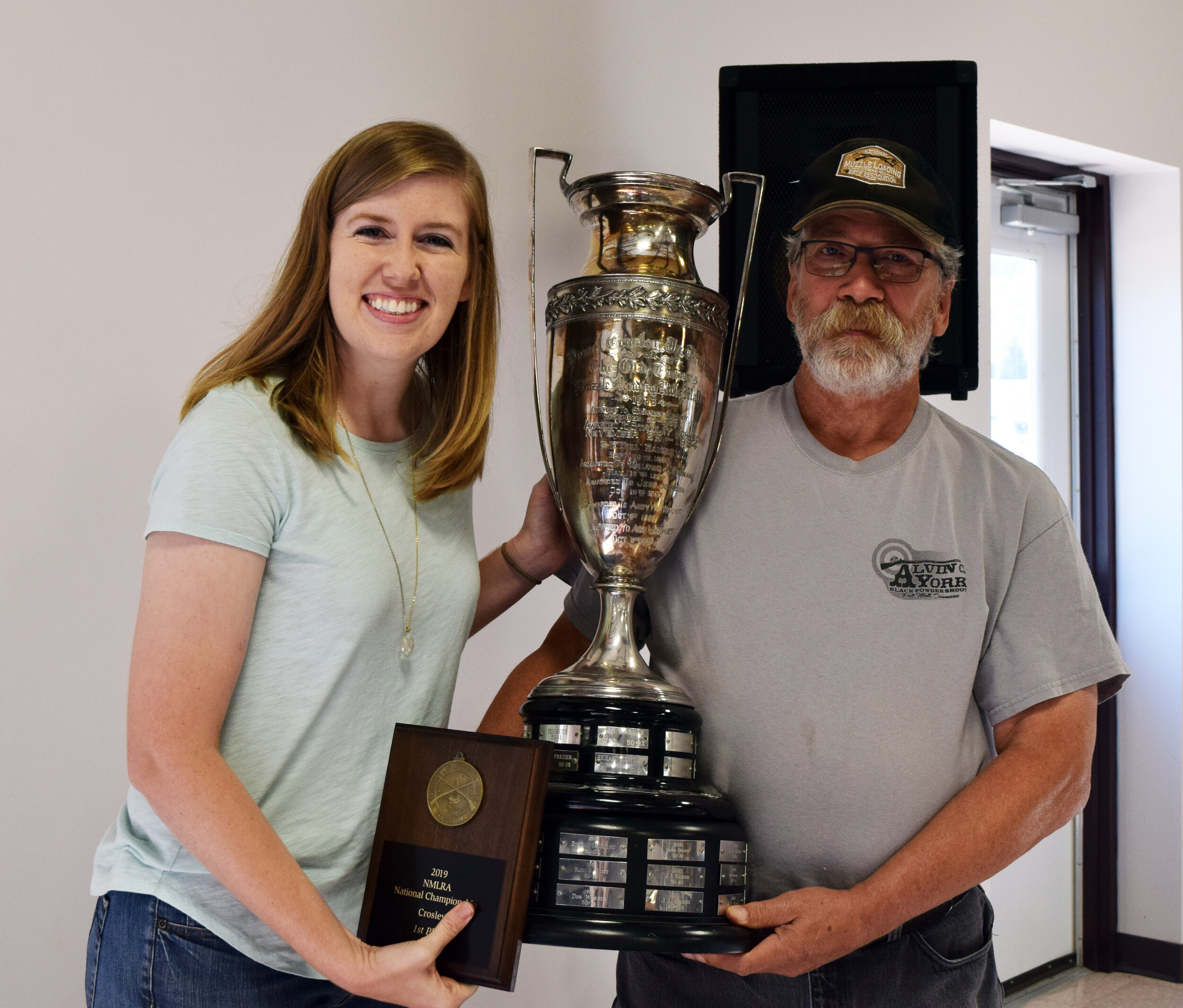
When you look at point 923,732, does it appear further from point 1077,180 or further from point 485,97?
point 1077,180

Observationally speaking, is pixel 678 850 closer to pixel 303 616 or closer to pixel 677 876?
pixel 677 876

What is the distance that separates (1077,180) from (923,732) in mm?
2815

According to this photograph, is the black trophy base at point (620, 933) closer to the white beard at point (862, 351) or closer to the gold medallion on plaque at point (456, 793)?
the gold medallion on plaque at point (456, 793)

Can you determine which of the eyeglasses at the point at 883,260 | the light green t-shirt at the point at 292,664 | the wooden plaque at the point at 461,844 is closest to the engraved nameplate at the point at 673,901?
the wooden plaque at the point at 461,844

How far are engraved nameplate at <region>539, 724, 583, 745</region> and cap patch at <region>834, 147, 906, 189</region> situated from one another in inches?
29.5

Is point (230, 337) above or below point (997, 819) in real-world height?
above

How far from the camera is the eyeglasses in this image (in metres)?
1.38

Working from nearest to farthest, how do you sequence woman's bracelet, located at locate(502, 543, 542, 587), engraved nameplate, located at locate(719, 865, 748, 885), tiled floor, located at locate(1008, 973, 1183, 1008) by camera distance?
engraved nameplate, located at locate(719, 865, 748, 885) → woman's bracelet, located at locate(502, 543, 542, 587) → tiled floor, located at locate(1008, 973, 1183, 1008)

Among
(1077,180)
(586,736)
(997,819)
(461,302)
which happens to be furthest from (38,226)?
(1077,180)

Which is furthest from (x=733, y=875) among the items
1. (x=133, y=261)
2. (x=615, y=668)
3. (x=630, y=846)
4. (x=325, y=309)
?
(x=133, y=261)

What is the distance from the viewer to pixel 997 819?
4.11ft

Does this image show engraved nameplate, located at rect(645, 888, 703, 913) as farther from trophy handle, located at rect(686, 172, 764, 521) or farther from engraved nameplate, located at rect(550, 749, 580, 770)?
trophy handle, located at rect(686, 172, 764, 521)

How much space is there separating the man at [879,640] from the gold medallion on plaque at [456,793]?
376 mm

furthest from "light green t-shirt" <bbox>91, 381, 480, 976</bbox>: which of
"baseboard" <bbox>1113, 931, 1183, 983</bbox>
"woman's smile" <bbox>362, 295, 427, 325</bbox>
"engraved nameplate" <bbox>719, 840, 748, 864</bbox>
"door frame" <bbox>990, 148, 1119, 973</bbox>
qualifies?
"baseboard" <bbox>1113, 931, 1183, 983</bbox>
